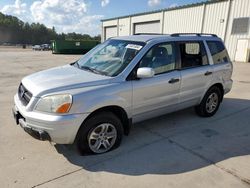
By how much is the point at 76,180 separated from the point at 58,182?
0.22m

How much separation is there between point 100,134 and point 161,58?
1713 mm

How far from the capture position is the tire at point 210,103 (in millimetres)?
5031

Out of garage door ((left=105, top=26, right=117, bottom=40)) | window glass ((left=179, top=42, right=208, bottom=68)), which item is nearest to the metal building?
garage door ((left=105, top=26, right=117, bottom=40))

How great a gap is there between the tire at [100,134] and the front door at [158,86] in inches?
17.3

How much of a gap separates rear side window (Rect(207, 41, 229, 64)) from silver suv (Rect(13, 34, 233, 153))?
2cm

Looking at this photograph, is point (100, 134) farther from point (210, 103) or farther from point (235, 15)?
point (235, 15)

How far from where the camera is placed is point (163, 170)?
124 inches

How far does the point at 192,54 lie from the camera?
15.2 feet

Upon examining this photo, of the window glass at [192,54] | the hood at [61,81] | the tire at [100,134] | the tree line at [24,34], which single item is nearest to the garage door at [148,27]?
the window glass at [192,54]

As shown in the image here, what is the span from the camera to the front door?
12.2ft

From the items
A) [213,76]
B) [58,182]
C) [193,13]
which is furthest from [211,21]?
[58,182]

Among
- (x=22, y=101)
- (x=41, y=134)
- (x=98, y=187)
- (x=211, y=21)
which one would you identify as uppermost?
(x=211, y=21)

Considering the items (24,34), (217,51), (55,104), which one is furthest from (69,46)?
(24,34)

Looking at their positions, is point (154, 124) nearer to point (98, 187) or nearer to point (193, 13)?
point (98, 187)
